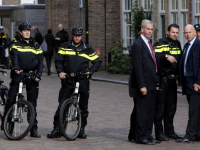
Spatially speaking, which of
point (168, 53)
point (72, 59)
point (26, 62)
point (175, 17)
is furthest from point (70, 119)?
point (175, 17)

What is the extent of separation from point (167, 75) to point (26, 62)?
7.30 feet

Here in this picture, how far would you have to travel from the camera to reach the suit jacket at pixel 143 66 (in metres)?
9.38

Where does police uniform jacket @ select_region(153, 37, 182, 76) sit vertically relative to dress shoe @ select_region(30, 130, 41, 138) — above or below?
above

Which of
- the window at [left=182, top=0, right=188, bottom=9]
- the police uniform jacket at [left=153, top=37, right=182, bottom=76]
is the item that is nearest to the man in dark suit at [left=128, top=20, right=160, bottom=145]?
the police uniform jacket at [left=153, top=37, right=182, bottom=76]

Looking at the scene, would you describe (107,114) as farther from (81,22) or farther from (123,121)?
(81,22)

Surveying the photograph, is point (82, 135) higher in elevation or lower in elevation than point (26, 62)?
lower

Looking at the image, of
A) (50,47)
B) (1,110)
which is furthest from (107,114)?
(50,47)

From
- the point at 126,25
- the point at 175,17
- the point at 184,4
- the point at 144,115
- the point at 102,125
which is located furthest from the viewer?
the point at 126,25

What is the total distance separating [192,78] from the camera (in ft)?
31.7

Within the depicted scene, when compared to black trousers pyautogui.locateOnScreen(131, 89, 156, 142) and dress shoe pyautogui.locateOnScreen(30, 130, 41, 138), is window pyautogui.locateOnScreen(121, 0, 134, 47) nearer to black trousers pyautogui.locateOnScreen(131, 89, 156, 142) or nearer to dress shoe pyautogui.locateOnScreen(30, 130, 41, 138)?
dress shoe pyautogui.locateOnScreen(30, 130, 41, 138)

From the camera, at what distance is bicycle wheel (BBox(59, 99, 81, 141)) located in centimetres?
969

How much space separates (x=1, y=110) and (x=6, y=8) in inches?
969

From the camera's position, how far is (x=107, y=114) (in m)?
13.2

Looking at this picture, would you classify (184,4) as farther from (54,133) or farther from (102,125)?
(54,133)
